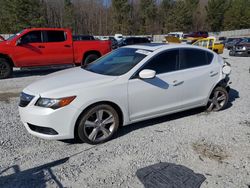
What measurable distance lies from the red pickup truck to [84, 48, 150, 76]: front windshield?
17.6 feet

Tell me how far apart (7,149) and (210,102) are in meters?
4.11

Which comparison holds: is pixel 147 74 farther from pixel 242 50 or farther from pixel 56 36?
pixel 242 50

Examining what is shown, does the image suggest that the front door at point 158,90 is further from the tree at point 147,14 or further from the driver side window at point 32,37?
Result: the tree at point 147,14

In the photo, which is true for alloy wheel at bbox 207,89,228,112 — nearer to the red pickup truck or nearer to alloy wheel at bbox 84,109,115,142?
alloy wheel at bbox 84,109,115,142

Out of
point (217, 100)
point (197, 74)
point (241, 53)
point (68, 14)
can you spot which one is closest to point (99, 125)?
point (197, 74)

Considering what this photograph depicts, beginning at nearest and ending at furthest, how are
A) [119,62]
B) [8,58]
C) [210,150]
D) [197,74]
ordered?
1. [210,150]
2. [119,62]
3. [197,74]
4. [8,58]

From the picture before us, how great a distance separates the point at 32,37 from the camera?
948cm

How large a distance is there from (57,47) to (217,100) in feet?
22.4

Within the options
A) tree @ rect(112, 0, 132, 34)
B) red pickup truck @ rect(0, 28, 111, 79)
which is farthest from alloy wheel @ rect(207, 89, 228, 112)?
tree @ rect(112, 0, 132, 34)

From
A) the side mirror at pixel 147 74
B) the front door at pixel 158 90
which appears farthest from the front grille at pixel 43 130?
the side mirror at pixel 147 74

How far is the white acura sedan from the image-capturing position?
3631 mm

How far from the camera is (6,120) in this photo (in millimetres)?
4906

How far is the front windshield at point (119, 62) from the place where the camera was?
4285mm

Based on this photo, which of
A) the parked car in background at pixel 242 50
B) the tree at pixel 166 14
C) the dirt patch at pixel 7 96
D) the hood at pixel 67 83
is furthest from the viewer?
Result: the tree at pixel 166 14
